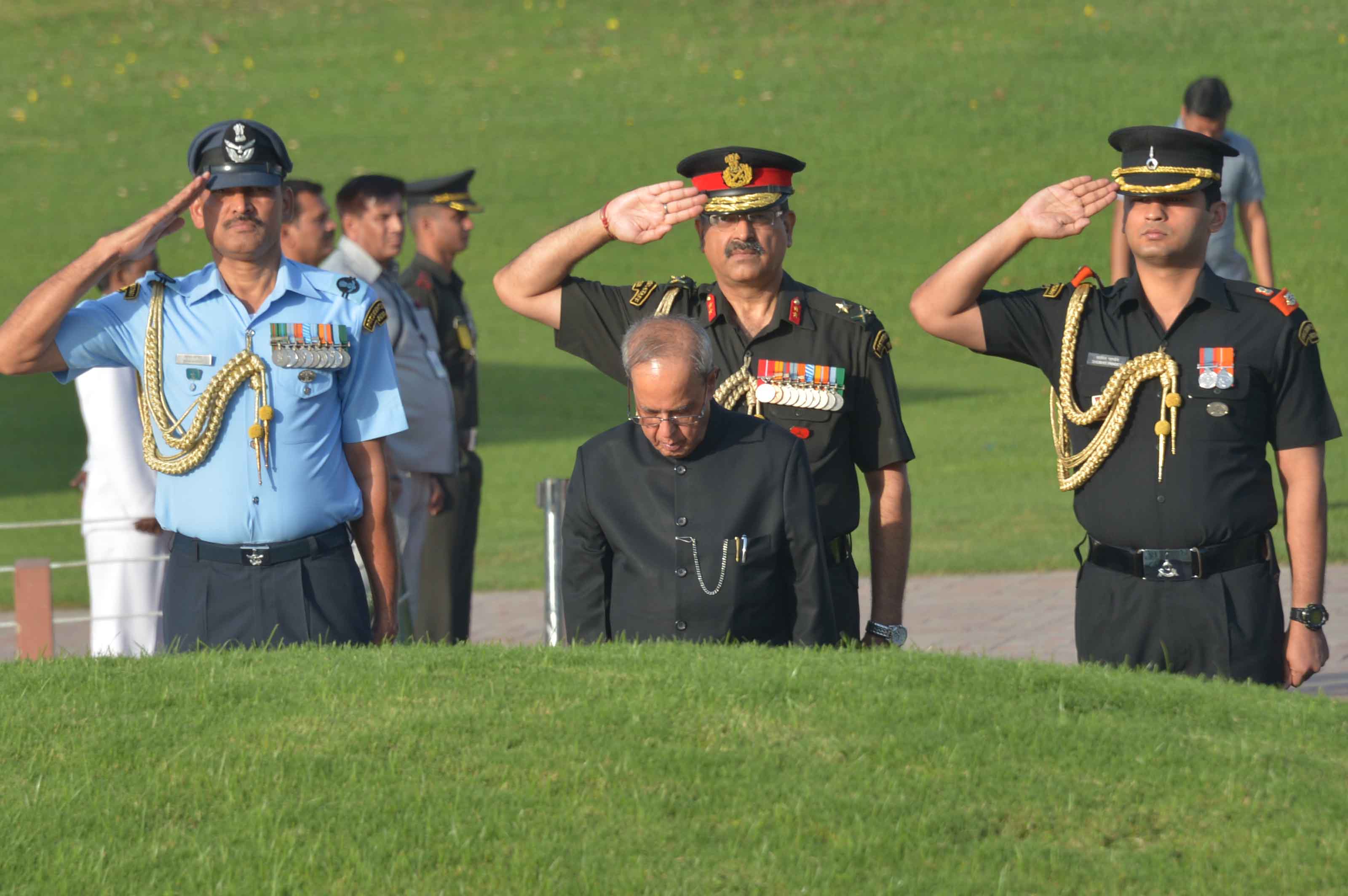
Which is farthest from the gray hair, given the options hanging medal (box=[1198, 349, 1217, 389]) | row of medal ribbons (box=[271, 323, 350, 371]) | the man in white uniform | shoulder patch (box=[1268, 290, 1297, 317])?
the man in white uniform

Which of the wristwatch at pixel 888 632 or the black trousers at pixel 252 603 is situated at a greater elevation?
the black trousers at pixel 252 603

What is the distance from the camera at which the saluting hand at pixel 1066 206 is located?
5.64m

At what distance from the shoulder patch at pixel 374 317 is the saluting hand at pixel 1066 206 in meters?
2.12

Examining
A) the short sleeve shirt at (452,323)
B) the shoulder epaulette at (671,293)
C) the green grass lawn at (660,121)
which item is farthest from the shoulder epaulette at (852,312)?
the green grass lawn at (660,121)

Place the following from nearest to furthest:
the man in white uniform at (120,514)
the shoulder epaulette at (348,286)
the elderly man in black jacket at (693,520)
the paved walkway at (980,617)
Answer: the elderly man in black jacket at (693,520), the shoulder epaulette at (348,286), the man in white uniform at (120,514), the paved walkway at (980,617)

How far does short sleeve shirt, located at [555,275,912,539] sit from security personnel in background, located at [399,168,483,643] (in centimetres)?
320

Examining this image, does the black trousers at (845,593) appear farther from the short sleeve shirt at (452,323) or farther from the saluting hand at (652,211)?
the short sleeve shirt at (452,323)

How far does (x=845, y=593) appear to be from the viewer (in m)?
6.02

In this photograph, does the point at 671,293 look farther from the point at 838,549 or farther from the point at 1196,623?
the point at 1196,623

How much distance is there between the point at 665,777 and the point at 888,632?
177cm

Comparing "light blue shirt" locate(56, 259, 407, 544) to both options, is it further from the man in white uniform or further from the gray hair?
the man in white uniform

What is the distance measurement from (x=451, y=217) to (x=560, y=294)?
3.92m

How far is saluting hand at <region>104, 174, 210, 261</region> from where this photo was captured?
5.62m

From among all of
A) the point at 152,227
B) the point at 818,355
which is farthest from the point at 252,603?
the point at 818,355
